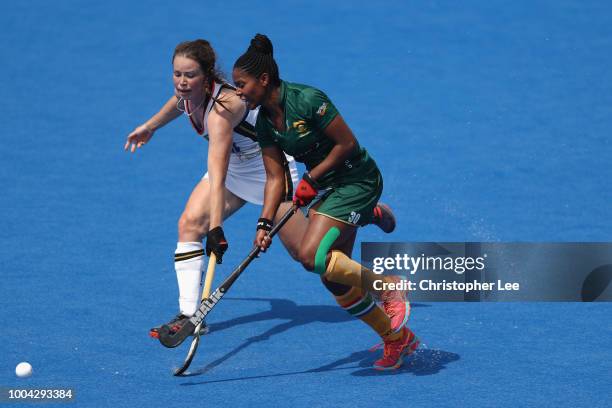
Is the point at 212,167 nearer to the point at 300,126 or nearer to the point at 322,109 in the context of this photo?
the point at 300,126

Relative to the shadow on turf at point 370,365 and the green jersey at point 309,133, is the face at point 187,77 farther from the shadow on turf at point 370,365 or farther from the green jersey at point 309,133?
the shadow on turf at point 370,365

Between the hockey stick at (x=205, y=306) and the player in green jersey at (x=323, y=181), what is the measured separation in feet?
0.26

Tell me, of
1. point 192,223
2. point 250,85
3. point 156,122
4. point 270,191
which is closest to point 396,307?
point 270,191

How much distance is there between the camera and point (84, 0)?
13.1m

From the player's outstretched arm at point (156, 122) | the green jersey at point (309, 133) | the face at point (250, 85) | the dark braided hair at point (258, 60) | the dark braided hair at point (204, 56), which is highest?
the dark braided hair at point (204, 56)

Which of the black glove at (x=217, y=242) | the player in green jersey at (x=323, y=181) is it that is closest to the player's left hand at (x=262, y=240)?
the player in green jersey at (x=323, y=181)

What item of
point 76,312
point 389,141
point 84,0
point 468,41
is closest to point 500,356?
point 76,312

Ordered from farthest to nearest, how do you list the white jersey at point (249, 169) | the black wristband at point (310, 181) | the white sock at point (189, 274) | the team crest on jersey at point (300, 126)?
the white jersey at point (249, 169) → the white sock at point (189, 274) → the black wristband at point (310, 181) → the team crest on jersey at point (300, 126)

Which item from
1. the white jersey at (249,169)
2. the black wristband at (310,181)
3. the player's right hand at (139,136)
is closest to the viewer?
the black wristband at (310,181)

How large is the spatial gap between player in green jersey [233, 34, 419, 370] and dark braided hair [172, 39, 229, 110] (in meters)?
0.50

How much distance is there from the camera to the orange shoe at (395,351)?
5559 mm

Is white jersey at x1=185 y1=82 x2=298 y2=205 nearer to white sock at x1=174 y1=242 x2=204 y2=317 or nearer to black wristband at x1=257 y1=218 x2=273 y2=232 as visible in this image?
white sock at x1=174 y1=242 x2=204 y2=317

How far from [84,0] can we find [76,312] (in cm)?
759

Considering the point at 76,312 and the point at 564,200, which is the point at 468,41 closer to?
the point at 564,200
